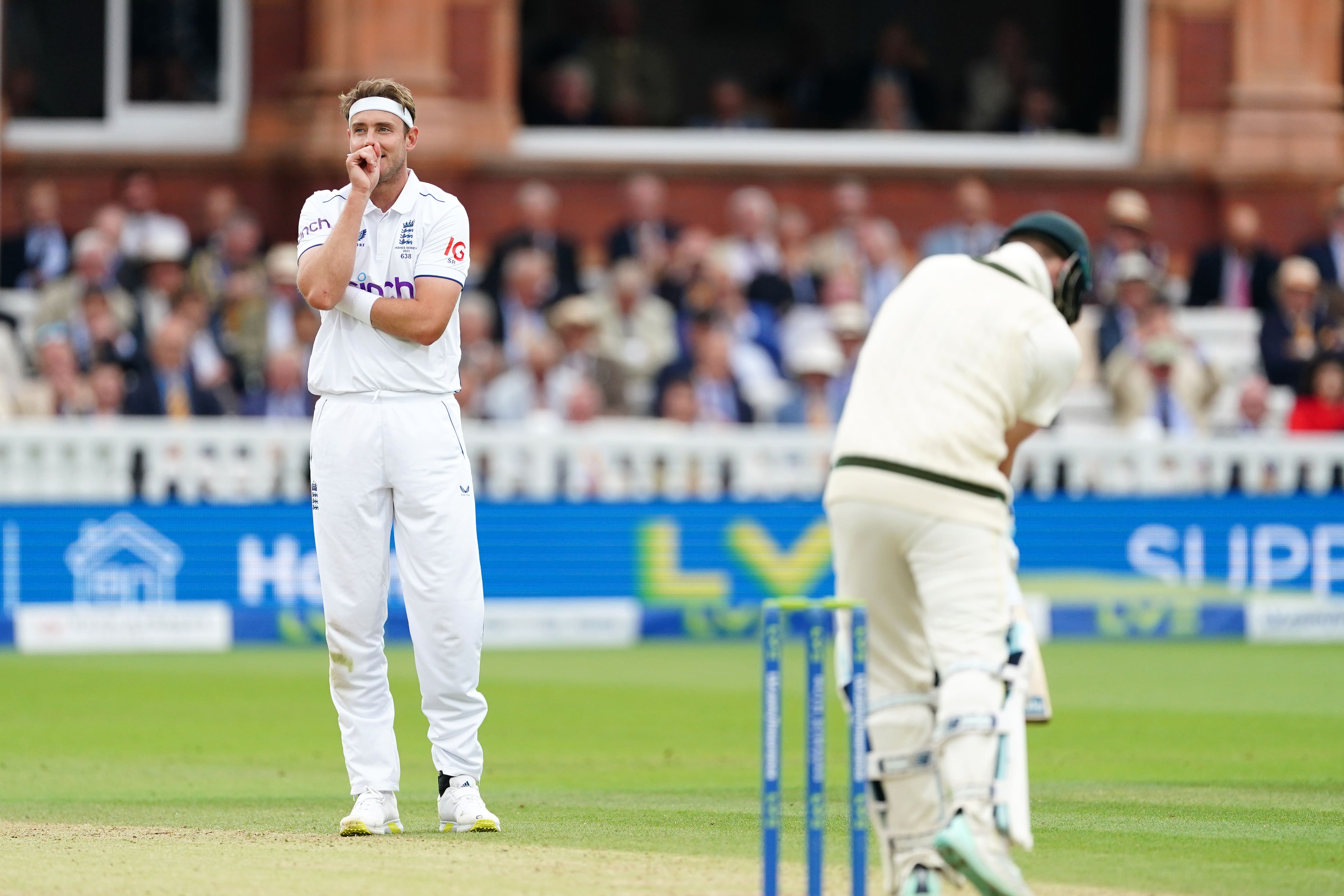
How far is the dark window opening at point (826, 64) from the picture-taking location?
2058 cm

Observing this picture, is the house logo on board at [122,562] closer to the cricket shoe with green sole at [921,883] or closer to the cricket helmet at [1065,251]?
the cricket helmet at [1065,251]

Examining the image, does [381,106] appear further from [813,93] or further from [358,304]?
[813,93]

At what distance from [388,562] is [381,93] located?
146 centimetres

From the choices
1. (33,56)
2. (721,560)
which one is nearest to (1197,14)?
(721,560)

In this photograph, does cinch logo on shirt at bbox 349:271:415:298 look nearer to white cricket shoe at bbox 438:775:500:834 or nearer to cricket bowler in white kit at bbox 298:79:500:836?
cricket bowler in white kit at bbox 298:79:500:836

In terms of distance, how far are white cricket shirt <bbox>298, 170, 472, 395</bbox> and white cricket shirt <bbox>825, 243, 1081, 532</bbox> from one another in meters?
1.58

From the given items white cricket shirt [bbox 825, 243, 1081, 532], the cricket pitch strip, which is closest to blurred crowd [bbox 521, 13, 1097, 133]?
the cricket pitch strip

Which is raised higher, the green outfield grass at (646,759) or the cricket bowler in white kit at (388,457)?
the cricket bowler in white kit at (388,457)

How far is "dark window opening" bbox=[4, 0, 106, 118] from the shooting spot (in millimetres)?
19844

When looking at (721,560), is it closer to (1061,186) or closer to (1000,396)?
(1061,186)

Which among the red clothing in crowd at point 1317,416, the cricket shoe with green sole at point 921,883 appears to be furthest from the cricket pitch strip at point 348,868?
the red clothing in crowd at point 1317,416

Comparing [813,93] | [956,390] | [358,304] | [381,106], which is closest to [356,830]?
[358,304]

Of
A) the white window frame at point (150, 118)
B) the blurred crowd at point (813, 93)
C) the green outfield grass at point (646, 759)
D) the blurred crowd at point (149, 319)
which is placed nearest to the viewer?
Answer: the green outfield grass at point (646, 759)

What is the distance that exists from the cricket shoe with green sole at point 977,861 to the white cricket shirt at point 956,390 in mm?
811
